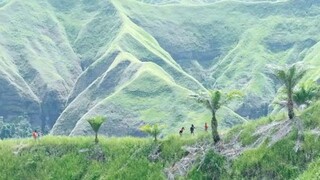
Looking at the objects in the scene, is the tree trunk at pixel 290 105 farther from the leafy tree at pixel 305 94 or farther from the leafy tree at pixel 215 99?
the leafy tree at pixel 215 99

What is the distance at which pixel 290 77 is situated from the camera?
35.7m

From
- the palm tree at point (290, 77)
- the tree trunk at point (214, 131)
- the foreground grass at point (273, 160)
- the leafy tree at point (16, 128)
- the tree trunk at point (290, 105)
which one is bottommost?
the foreground grass at point (273, 160)

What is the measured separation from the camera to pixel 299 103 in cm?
3750

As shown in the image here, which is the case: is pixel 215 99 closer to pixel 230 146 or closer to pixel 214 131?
pixel 214 131

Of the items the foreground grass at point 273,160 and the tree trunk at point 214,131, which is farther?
the tree trunk at point 214,131

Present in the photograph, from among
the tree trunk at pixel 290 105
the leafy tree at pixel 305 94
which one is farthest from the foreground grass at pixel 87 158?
the leafy tree at pixel 305 94

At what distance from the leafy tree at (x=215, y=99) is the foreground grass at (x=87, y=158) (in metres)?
2.05

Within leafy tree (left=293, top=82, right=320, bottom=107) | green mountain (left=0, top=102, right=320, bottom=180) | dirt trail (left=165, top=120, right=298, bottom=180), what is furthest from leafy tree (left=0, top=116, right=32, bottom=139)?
leafy tree (left=293, top=82, right=320, bottom=107)

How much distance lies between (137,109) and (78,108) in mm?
30612

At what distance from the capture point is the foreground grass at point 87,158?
3866 centimetres

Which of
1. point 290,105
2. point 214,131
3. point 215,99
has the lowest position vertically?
point 214,131

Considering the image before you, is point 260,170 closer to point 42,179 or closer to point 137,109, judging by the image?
point 42,179

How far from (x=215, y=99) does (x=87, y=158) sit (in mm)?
11051

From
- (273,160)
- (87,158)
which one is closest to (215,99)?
(273,160)
